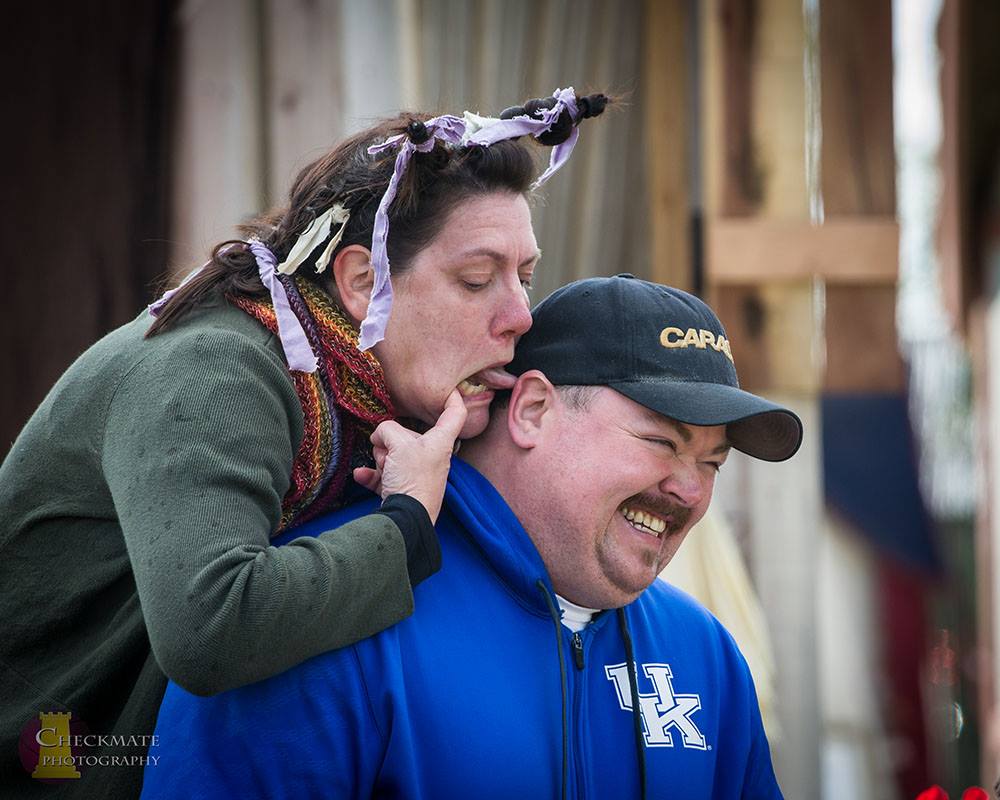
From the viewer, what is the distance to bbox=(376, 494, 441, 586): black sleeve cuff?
7.07 feet

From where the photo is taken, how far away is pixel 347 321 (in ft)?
7.80

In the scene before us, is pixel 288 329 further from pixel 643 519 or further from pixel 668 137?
pixel 668 137

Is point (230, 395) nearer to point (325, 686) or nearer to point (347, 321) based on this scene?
point (347, 321)

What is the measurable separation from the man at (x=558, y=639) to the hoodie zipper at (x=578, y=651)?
1 centimetres

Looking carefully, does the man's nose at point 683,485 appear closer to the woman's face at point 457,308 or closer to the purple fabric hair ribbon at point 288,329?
the woman's face at point 457,308

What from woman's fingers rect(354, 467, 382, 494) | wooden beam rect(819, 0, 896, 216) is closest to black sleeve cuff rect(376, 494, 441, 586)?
woman's fingers rect(354, 467, 382, 494)

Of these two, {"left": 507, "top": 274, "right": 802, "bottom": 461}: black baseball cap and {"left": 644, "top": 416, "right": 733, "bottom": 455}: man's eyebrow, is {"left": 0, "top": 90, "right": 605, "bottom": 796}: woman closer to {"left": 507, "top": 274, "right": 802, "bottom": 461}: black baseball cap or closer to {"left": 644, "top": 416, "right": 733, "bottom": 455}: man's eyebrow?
{"left": 507, "top": 274, "right": 802, "bottom": 461}: black baseball cap

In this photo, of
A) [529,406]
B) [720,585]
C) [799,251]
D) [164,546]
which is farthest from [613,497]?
[799,251]

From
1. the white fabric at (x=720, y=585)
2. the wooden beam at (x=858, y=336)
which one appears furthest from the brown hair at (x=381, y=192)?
the wooden beam at (x=858, y=336)

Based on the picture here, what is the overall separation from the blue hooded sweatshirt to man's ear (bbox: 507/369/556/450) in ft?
0.39

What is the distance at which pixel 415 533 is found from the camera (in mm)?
A: 2168

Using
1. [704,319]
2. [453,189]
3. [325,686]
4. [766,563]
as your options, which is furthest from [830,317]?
[325,686]

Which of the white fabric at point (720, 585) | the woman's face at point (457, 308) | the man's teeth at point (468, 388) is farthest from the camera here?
the white fabric at point (720, 585)

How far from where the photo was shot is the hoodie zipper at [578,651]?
8.05 ft
